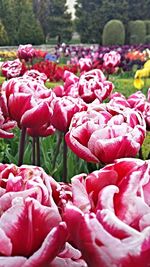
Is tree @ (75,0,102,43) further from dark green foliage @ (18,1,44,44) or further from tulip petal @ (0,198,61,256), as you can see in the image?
tulip petal @ (0,198,61,256)

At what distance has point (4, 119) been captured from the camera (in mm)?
1545

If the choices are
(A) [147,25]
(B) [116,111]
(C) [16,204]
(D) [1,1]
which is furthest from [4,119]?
(A) [147,25]

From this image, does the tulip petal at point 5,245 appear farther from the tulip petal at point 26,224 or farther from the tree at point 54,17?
the tree at point 54,17

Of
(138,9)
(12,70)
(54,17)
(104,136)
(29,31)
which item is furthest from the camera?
(138,9)

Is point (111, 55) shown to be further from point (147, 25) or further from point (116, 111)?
point (147, 25)

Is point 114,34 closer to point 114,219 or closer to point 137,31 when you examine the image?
point 137,31

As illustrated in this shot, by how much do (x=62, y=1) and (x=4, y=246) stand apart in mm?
35720

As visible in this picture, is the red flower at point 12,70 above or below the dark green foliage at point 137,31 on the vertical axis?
above

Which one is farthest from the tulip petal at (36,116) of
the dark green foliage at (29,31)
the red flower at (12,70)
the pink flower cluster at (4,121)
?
the dark green foliage at (29,31)

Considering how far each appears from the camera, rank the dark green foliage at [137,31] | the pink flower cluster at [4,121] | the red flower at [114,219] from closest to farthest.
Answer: the red flower at [114,219]
the pink flower cluster at [4,121]
the dark green foliage at [137,31]

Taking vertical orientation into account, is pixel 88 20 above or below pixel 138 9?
below

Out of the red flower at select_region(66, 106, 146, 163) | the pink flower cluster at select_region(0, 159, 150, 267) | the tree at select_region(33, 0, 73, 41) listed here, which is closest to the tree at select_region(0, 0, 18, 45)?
the tree at select_region(33, 0, 73, 41)

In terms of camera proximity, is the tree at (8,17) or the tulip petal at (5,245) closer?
the tulip petal at (5,245)

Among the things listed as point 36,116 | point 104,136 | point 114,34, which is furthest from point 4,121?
point 114,34
